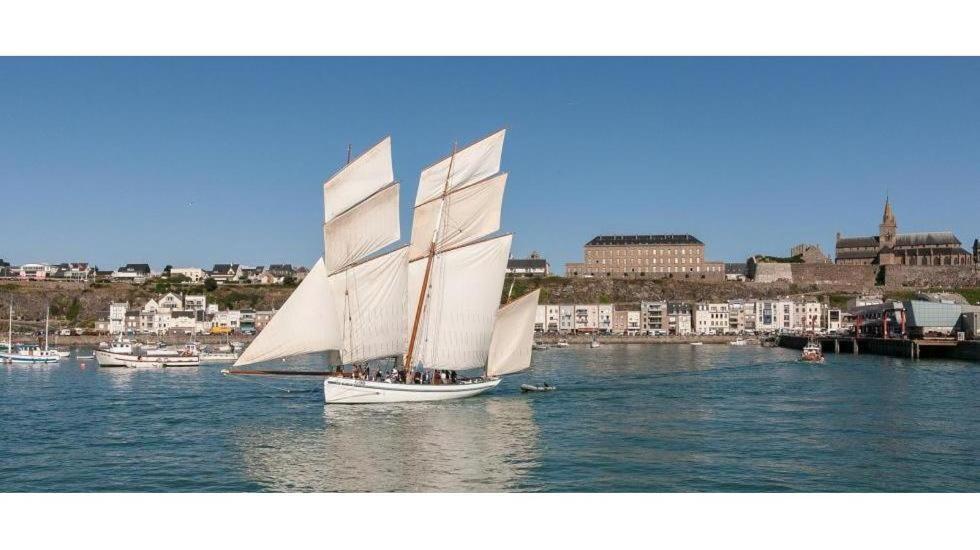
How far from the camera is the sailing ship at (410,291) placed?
38.2m

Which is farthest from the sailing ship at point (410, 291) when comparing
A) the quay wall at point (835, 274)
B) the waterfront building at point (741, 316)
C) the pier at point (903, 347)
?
the quay wall at point (835, 274)

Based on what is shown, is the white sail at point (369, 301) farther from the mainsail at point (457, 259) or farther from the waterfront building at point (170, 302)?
the waterfront building at point (170, 302)

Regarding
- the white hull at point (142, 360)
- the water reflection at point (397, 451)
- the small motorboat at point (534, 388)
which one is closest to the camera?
the water reflection at point (397, 451)

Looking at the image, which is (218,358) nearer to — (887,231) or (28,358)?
(28,358)

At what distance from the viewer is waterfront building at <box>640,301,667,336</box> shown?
142 m

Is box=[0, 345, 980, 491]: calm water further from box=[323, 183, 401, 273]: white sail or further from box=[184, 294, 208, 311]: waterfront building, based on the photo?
box=[184, 294, 208, 311]: waterfront building

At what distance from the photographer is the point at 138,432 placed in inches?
1201

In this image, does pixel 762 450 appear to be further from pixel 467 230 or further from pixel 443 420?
pixel 467 230

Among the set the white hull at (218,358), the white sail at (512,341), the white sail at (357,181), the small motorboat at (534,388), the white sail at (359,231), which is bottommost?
the small motorboat at (534,388)

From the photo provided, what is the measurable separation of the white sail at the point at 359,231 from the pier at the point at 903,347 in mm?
57075

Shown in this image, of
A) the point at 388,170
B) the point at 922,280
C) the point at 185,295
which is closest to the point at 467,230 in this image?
the point at 388,170

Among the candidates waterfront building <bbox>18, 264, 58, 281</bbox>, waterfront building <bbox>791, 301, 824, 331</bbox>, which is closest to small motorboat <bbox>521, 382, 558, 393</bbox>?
waterfront building <bbox>791, 301, 824, 331</bbox>

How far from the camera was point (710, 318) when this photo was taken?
143 metres

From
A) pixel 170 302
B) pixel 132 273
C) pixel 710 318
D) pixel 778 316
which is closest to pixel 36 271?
pixel 132 273
